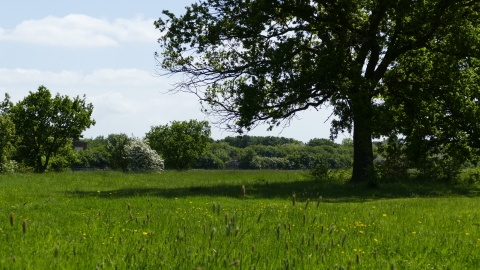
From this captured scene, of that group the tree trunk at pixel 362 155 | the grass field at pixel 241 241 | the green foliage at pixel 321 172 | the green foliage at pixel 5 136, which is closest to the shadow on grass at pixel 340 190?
the tree trunk at pixel 362 155

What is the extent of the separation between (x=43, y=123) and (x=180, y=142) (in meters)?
41.5

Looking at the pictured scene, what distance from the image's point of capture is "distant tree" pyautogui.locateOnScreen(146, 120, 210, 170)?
110562mm

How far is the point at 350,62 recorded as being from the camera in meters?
25.3

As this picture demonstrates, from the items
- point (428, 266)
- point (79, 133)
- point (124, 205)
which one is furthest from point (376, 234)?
point (79, 133)

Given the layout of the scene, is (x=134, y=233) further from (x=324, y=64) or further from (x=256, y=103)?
(x=324, y=64)

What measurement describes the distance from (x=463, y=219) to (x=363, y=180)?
16.0m

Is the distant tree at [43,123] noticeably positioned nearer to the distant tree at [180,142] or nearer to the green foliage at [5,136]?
the green foliage at [5,136]

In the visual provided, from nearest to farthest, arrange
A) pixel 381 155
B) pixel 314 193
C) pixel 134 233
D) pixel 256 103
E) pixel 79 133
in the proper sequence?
1. pixel 134 233
2. pixel 314 193
3. pixel 256 103
4. pixel 381 155
5. pixel 79 133

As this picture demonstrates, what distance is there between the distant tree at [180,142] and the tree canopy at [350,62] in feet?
269

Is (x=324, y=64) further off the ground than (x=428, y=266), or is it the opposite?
(x=324, y=64)

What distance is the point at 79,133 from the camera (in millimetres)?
73812

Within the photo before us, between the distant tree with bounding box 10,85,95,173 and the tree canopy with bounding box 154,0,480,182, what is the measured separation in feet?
163

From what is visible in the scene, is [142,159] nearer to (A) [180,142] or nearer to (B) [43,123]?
(B) [43,123]

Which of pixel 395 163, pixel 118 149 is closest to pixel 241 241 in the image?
pixel 395 163
